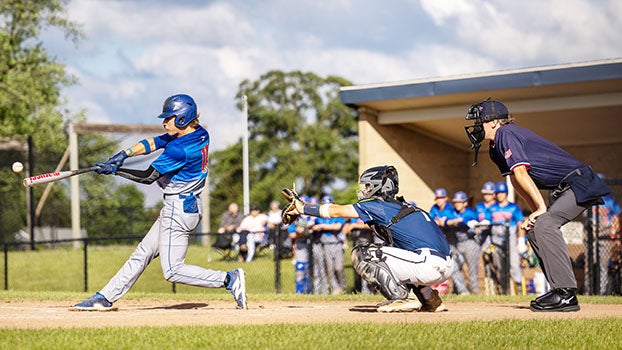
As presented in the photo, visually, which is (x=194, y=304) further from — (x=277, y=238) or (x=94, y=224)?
(x=94, y=224)

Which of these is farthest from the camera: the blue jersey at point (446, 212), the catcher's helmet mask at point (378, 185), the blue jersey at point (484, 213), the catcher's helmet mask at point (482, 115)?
the blue jersey at point (446, 212)

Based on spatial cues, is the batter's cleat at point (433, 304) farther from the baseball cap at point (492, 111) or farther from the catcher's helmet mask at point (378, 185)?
the baseball cap at point (492, 111)

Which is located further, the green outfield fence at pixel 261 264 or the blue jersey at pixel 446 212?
the green outfield fence at pixel 261 264

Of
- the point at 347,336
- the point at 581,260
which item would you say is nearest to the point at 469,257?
the point at 581,260

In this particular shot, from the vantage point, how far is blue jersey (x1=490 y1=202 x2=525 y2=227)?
639 inches

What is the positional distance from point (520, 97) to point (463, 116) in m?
1.34

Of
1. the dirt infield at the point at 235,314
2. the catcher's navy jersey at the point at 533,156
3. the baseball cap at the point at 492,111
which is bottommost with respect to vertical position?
the dirt infield at the point at 235,314

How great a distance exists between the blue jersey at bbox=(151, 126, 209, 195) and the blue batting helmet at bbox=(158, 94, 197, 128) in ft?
0.47

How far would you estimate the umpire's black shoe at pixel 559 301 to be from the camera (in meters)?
9.19

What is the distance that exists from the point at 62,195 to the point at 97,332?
79.1ft

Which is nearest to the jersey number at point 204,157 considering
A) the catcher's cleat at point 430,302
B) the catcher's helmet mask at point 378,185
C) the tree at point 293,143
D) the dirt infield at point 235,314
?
the dirt infield at point 235,314

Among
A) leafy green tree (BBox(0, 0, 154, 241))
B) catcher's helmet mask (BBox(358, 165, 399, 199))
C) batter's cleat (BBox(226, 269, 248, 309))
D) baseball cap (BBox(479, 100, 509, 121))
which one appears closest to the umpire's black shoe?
baseball cap (BBox(479, 100, 509, 121))

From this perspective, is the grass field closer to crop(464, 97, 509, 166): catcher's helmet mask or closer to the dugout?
crop(464, 97, 509, 166): catcher's helmet mask

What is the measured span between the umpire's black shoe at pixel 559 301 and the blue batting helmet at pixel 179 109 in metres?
3.82
